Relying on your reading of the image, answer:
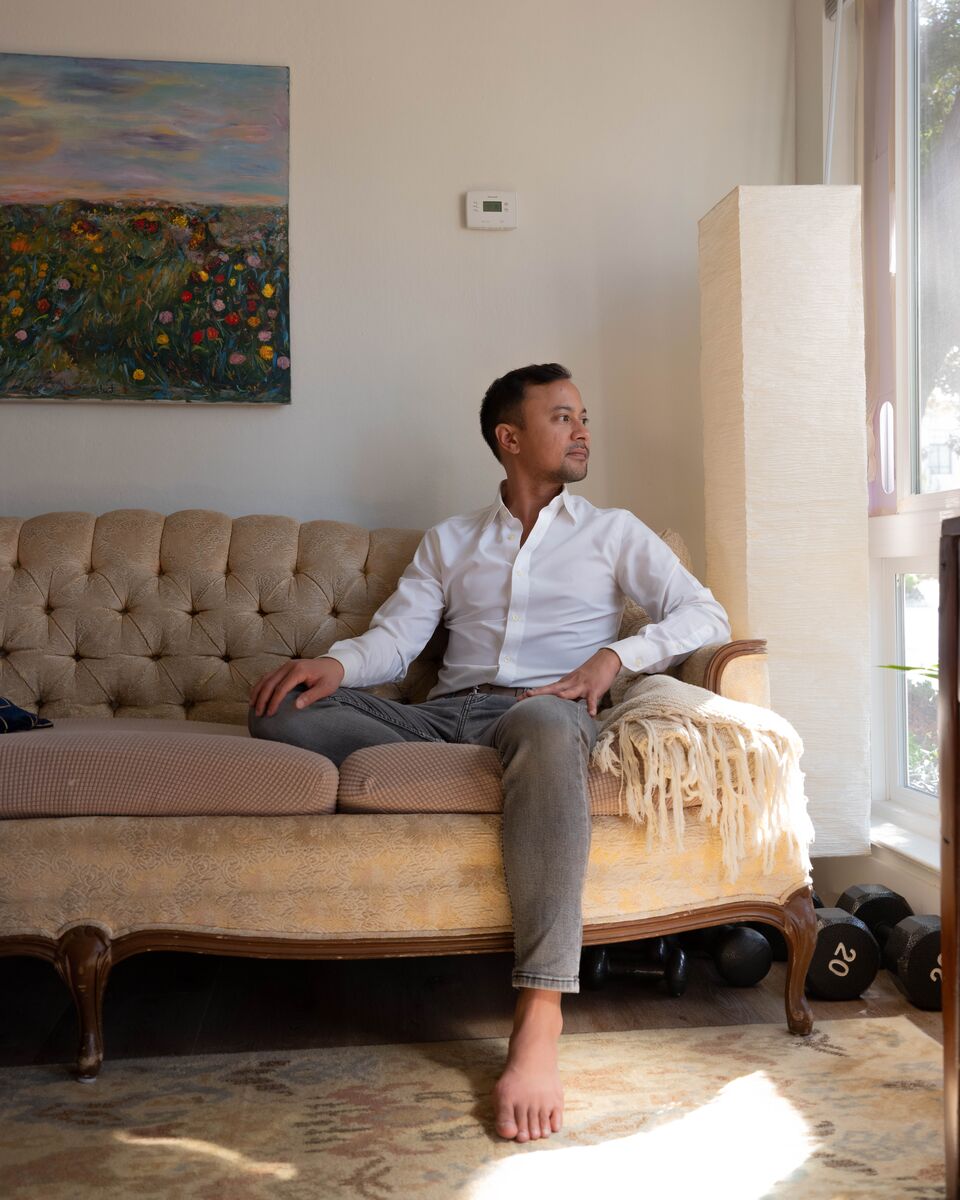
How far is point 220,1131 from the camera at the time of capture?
1.49 m

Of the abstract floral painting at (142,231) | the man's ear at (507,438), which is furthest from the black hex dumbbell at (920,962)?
the abstract floral painting at (142,231)

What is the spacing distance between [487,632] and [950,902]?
1.30 m

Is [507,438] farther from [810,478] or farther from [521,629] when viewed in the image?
[810,478]

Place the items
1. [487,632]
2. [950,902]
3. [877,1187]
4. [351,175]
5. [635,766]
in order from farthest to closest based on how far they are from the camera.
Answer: [351,175], [487,632], [635,766], [877,1187], [950,902]

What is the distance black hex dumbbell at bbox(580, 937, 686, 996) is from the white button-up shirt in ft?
1.72

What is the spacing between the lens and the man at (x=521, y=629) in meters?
1.74

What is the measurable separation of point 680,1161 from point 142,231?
2.38 meters

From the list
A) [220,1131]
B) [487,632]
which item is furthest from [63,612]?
[220,1131]

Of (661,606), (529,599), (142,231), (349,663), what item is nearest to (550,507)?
(529,599)

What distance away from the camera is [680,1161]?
141 cm

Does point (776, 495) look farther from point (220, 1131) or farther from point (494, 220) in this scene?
point (220, 1131)

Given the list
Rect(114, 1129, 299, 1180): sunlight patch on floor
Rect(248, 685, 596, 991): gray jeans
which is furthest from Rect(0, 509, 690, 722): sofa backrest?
Rect(114, 1129, 299, 1180): sunlight patch on floor

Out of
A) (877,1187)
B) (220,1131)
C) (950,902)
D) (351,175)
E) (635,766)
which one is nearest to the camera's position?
(950,902)

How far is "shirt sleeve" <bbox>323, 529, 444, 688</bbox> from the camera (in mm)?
2209
